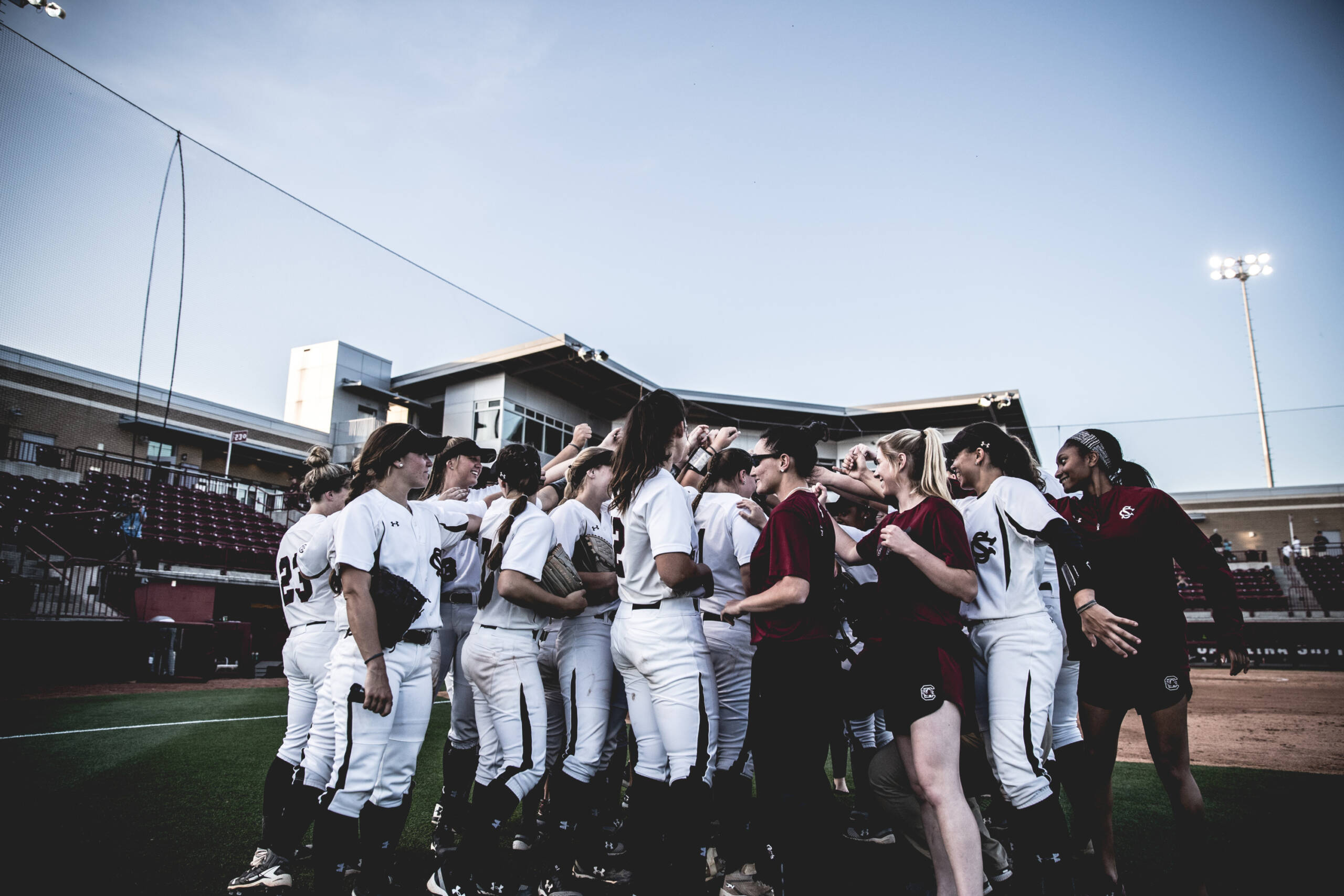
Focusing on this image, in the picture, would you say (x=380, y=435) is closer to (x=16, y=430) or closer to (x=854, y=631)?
(x=854, y=631)

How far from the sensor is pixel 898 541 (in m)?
2.85

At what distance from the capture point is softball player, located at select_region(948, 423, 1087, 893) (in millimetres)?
2807

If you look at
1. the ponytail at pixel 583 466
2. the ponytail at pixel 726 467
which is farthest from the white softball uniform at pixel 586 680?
the ponytail at pixel 726 467

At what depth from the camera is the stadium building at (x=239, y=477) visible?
12.1m

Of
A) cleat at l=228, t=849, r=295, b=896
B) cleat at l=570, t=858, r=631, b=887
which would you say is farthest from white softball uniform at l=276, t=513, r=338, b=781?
cleat at l=570, t=858, r=631, b=887

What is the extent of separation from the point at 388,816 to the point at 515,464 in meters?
1.73

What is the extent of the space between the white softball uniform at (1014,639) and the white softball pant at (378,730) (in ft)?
7.73

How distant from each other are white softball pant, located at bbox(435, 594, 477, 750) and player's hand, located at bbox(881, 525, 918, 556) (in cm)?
229

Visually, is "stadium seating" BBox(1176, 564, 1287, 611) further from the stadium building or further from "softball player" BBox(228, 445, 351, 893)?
"softball player" BBox(228, 445, 351, 893)

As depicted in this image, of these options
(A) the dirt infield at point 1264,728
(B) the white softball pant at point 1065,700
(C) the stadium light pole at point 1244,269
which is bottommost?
(A) the dirt infield at point 1264,728

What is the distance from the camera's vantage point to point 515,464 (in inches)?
151

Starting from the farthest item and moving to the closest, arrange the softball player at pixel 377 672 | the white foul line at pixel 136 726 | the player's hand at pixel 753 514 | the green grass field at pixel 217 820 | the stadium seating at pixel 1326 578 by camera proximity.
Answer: the stadium seating at pixel 1326 578 → the white foul line at pixel 136 726 → the player's hand at pixel 753 514 → the green grass field at pixel 217 820 → the softball player at pixel 377 672

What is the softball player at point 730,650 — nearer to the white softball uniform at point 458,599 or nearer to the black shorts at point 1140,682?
the white softball uniform at point 458,599

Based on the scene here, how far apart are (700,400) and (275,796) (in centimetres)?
2662
